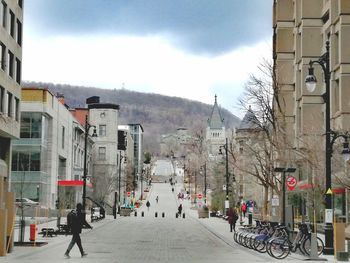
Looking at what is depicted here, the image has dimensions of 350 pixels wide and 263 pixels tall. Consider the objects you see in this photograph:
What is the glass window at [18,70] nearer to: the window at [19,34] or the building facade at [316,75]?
the window at [19,34]

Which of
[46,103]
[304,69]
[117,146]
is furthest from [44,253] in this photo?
[117,146]

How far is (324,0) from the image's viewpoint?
52594mm

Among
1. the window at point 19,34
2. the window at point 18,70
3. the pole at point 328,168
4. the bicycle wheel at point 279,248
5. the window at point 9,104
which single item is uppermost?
the window at point 19,34

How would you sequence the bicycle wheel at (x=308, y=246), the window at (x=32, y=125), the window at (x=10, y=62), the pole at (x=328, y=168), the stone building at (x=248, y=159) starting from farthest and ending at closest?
the window at (x=32, y=125), the stone building at (x=248, y=159), the window at (x=10, y=62), the bicycle wheel at (x=308, y=246), the pole at (x=328, y=168)

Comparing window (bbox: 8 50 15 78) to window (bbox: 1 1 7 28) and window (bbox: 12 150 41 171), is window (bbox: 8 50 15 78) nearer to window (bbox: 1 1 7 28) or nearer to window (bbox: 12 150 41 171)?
window (bbox: 1 1 7 28)

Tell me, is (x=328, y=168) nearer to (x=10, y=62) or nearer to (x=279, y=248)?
(x=279, y=248)

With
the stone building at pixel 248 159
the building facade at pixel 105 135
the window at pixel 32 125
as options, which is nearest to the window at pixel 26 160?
the window at pixel 32 125

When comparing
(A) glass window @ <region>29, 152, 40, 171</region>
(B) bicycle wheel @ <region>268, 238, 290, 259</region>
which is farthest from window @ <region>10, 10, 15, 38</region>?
(A) glass window @ <region>29, 152, 40, 171</region>

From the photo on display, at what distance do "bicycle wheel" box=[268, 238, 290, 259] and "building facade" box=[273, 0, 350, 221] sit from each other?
800cm

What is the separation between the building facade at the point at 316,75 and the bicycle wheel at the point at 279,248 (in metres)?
8.00

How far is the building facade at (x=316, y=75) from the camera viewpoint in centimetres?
4375

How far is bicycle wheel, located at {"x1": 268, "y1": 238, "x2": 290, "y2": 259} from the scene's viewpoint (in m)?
26.0

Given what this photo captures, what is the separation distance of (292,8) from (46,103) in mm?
29186

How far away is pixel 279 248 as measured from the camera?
1034 inches
